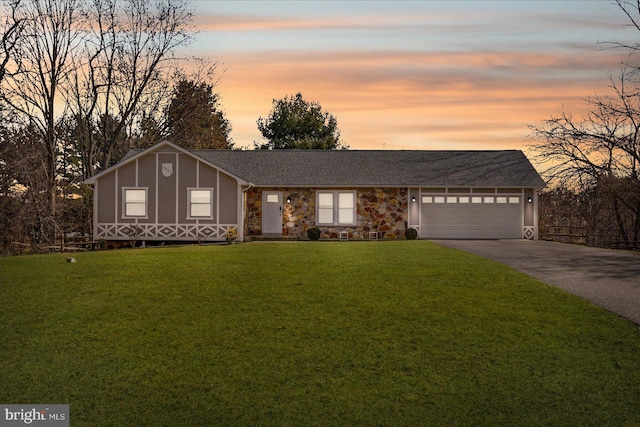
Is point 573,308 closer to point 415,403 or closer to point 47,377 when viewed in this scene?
point 415,403

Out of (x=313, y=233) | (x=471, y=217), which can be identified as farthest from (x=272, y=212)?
(x=471, y=217)

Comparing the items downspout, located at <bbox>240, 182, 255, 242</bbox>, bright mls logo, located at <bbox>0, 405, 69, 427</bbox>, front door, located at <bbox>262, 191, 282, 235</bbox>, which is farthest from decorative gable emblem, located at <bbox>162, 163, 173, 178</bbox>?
bright mls logo, located at <bbox>0, 405, 69, 427</bbox>

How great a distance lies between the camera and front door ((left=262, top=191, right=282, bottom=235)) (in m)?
30.5

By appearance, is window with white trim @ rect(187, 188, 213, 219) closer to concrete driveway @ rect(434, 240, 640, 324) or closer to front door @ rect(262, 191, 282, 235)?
front door @ rect(262, 191, 282, 235)

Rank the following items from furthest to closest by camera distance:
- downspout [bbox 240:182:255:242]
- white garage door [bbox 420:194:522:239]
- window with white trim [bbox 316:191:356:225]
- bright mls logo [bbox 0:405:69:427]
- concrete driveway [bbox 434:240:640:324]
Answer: white garage door [bbox 420:194:522:239] → window with white trim [bbox 316:191:356:225] → downspout [bbox 240:182:255:242] → concrete driveway [bbox 434:240:640:324] → bright mls logo [bbox 0:405:69:427]

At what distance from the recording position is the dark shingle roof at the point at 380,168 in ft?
101

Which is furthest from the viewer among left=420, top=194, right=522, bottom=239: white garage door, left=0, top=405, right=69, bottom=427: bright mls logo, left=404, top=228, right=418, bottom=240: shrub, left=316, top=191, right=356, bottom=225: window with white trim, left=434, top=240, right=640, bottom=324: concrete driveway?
left=420, top=194, right=522, bottom=239: white garage door

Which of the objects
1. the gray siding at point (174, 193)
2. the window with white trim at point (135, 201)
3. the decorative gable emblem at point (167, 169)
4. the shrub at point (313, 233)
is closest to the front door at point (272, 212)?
the shrub at point (313, 233)

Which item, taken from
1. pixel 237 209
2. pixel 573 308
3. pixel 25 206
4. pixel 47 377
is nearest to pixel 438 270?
pixel 573 308

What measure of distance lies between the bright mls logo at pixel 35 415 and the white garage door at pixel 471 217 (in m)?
23.4

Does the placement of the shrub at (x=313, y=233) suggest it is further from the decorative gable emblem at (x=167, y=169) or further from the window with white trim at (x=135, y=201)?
the window with white trim at (x=135, y=201)

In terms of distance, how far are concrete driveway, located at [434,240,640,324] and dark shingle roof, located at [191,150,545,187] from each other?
6850 mm

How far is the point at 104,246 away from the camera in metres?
28.7

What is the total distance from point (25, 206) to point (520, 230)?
23114mm
